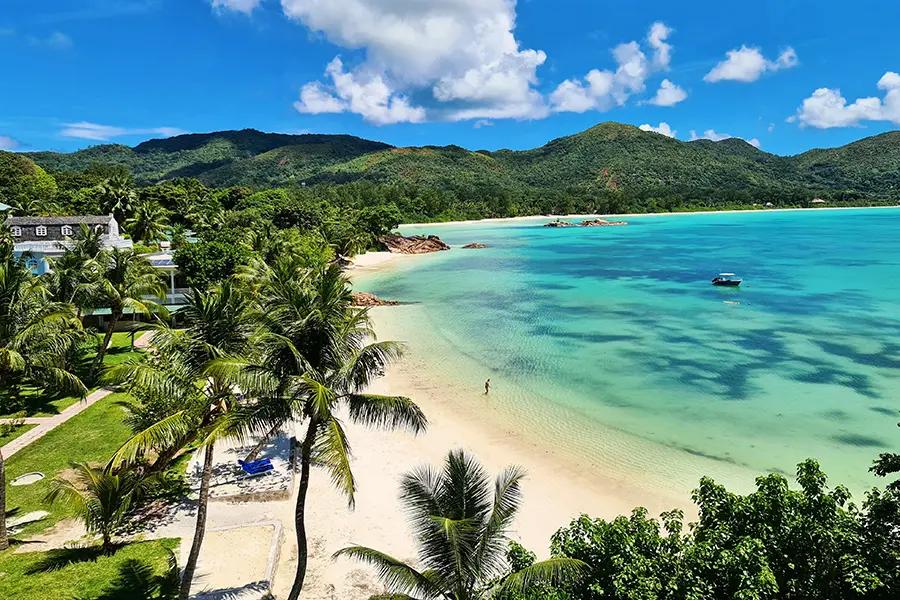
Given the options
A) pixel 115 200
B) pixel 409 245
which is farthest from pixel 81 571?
pixel 409 245

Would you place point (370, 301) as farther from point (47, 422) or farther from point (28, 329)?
point (28, 329)

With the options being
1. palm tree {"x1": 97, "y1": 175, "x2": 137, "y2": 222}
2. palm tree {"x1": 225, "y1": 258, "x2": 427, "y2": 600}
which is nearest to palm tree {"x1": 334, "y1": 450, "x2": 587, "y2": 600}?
palm tree {"x1": 225, "y1": 258, "x2": 427, "y2": 600}

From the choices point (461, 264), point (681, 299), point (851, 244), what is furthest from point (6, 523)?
point (851, 244)

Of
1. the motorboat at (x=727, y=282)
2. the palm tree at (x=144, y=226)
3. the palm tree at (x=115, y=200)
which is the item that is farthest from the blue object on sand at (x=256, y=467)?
the palm tree at (x=115, y=200)

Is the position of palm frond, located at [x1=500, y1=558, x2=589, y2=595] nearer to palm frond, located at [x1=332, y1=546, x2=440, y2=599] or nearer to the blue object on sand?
palm frond, located at [x1=332, y1=546, x2=440, y2=599]

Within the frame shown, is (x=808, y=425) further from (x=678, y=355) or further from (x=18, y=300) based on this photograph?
(x=18, y=300)
